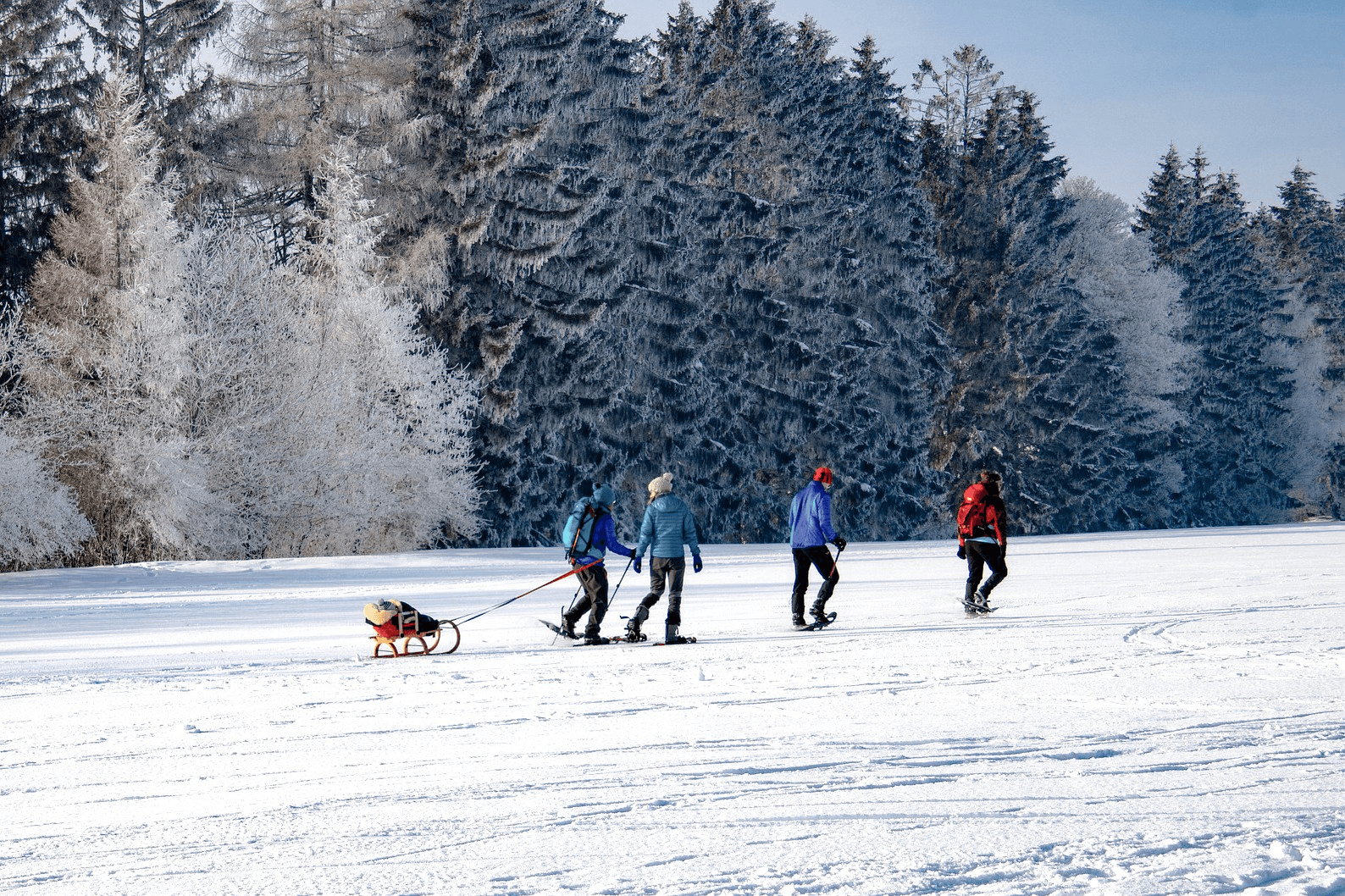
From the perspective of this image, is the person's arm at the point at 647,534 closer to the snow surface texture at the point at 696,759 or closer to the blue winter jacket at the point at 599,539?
the blue winter jacket at the point at 599,539

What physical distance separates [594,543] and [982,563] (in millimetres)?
5084

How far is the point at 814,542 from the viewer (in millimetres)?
14039

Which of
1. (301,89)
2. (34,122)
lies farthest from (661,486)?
(34,122)

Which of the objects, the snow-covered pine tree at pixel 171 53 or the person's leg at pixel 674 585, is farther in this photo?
the snow-covered pine tree at pixel 171 53

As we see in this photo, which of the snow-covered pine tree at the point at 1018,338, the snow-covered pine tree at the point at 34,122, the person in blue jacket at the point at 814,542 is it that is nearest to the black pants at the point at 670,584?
the person in blue jacket at the point at 814,542

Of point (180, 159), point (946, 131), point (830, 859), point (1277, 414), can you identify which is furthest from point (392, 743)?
point (1277, 414)

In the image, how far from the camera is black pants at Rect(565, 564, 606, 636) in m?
12.8

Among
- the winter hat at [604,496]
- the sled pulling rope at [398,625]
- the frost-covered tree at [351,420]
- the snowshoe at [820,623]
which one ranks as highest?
the frost-covered tree at [351,420]

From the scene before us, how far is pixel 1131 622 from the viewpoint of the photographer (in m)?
14.0

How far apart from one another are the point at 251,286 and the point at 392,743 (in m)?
22.8

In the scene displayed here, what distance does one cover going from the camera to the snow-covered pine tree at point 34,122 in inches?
1249

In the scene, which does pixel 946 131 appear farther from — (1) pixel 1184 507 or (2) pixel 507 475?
(2) pixel 507 475

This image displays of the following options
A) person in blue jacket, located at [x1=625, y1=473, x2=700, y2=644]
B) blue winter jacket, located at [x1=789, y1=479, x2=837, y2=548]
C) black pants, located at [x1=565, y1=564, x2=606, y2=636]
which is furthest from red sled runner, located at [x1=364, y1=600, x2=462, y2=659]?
blue winter jacket, located at [x1=789, y1=479, x2=837, y2=548]

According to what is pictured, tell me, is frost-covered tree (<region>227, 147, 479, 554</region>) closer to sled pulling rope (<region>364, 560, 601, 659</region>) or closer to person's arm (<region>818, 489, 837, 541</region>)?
sled pulling rope (<region>364, 560, 601, 659</region>)
